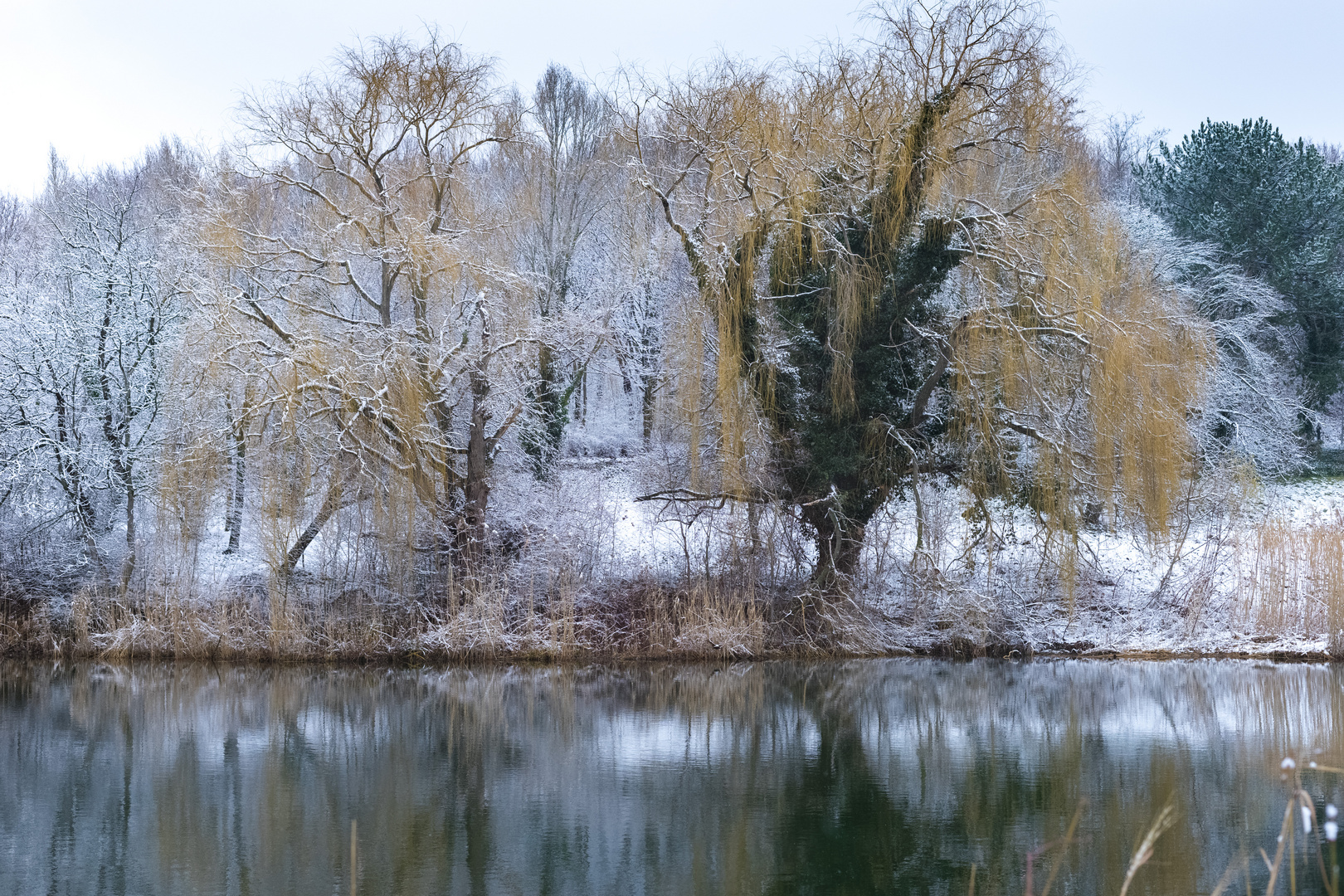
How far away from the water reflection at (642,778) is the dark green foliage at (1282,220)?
38.5 ft

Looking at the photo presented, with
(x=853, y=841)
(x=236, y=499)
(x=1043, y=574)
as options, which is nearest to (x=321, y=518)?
(x=236, y=499)

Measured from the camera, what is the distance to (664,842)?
7121 millimetres

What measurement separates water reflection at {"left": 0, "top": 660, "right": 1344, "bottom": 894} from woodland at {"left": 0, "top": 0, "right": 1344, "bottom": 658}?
1.76 meters

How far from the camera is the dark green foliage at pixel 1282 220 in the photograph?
23.4m

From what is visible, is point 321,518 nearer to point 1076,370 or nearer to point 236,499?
point 236,499

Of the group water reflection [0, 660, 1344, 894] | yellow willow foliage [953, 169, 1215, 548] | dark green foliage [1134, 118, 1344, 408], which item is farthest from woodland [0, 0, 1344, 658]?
dark green foliage [1134, 118, 1344, 408]

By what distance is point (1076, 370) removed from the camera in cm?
1505

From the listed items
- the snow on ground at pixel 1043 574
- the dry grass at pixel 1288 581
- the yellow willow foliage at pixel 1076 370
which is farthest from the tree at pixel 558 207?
the dry grass at pixel 1288 581

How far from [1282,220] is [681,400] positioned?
48.7 ft

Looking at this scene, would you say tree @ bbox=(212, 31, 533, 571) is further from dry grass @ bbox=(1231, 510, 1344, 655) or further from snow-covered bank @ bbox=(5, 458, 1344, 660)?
dry grass @ bbox=(1231, 510, 1344, 655)

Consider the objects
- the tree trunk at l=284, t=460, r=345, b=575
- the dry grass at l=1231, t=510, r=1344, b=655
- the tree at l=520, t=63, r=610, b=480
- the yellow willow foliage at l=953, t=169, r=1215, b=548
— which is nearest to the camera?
the yellow willow foliage at l=953, t=169, r=1215, b=548

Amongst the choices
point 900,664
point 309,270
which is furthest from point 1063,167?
point 309,270

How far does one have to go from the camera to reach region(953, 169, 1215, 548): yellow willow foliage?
555 inches

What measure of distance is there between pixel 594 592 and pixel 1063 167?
8.39 metres
